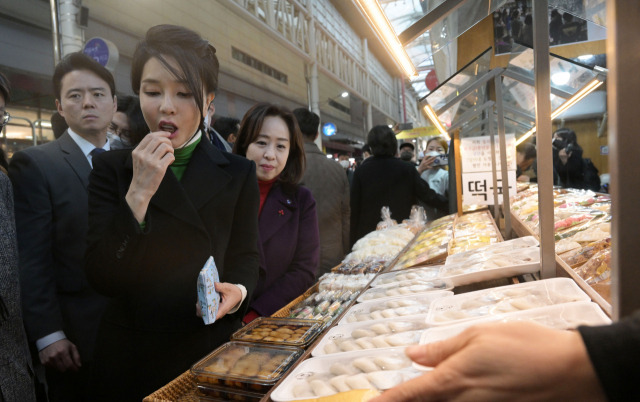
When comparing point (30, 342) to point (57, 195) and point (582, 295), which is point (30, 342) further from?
point (582, 295)

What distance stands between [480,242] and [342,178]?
5.13ft

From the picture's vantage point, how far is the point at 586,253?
5.74 ft

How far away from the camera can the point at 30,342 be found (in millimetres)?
2072

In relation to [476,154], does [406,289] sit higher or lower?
lower

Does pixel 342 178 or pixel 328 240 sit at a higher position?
pixel 342 178

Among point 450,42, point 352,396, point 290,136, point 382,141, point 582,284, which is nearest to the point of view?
point 352,396

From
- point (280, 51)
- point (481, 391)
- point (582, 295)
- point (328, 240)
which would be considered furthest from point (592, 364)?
point (280, 51)

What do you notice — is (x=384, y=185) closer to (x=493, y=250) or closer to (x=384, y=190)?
(x=384, y=190)

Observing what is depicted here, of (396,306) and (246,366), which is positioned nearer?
(246,366)

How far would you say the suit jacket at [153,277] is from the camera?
1.42 metres

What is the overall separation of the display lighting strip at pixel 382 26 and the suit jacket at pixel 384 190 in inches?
94.3

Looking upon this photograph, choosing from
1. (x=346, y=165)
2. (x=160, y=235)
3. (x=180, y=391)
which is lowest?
(x=180, y=391)

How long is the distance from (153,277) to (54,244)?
1.03 metres

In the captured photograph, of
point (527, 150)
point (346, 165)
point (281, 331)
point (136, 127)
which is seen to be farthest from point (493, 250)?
point (346, 165)
